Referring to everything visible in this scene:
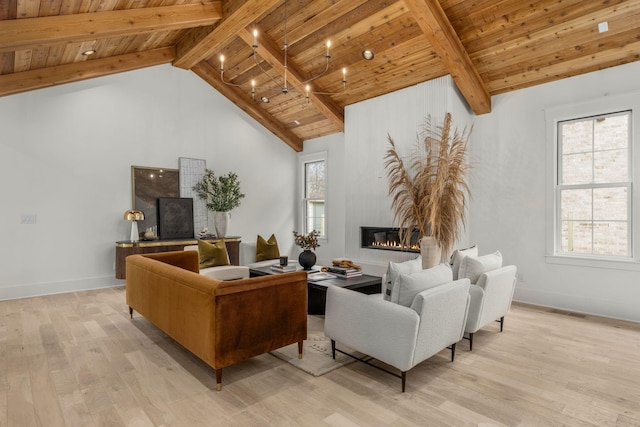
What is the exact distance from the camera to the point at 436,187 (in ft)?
15.1

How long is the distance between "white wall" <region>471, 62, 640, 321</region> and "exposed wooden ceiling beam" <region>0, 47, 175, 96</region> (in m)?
5.15

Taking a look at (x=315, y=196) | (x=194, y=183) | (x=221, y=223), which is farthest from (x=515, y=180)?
(x=194, y=183)

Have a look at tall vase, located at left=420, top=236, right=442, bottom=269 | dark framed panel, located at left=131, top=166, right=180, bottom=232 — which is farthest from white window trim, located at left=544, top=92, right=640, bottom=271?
dark framed panel, located at left=131, top=166, right=180, bottom=232

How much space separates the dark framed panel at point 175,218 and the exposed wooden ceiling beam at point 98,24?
9.11 feet

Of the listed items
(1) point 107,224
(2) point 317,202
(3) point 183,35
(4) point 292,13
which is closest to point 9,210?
(1) point 107,224

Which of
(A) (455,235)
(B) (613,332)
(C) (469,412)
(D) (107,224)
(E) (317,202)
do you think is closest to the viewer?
→ (C) (469,412)

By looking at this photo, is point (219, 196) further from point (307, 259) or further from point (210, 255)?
point (307, 259)

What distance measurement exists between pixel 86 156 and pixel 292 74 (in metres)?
3.38

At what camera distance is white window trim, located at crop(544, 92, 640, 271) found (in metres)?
4.03

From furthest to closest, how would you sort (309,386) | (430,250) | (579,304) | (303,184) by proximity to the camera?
(303,184), (430,250), (579,304), (309,386)

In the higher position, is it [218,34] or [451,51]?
[218,34]

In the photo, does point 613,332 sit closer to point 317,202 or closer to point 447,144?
point 447,144

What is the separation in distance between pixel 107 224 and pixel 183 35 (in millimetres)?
3183

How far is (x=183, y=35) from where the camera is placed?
5.65 meters
